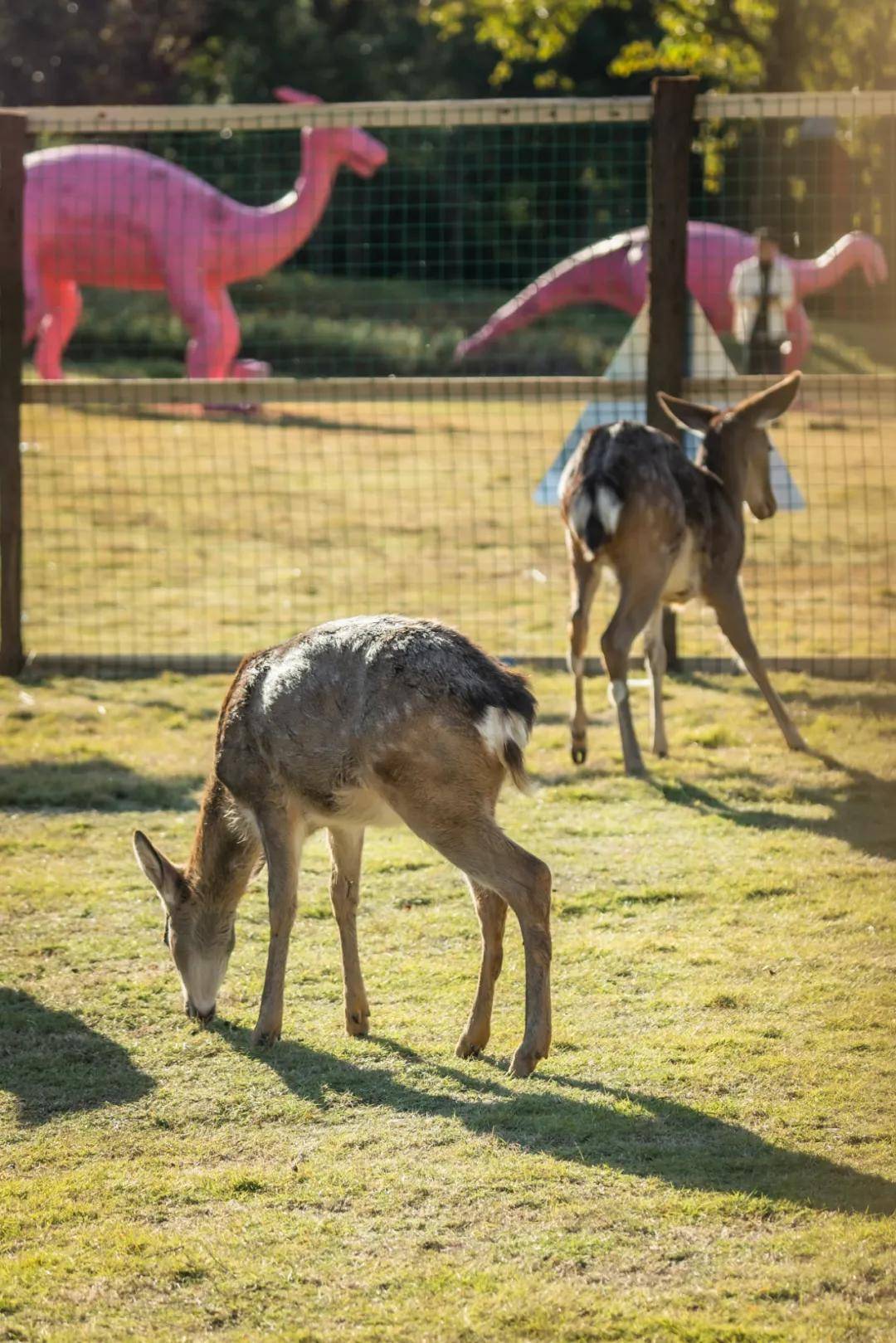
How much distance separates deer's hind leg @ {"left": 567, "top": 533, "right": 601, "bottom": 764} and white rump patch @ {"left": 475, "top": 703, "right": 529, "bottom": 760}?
3.35 m

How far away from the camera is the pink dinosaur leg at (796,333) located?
21609 mm

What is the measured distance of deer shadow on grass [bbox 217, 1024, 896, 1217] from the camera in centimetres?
433

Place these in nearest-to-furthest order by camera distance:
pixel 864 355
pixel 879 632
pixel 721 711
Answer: pixel 721 711 < pixel 879 632 < pixel 864 355

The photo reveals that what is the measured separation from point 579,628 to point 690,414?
156 cm

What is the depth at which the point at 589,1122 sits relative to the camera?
15.5ft

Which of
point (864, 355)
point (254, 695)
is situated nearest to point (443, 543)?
point (254, 695)

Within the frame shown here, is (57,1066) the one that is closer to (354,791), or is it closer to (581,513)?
(354,791)

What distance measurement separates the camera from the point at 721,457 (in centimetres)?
896

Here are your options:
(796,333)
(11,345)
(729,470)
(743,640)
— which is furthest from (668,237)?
(796,333)

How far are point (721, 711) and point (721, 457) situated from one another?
150 centimetres

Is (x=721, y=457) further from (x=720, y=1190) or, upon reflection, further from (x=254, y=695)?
(x=720, y=1190)

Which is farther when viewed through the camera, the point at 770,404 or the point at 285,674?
the point at 770,404

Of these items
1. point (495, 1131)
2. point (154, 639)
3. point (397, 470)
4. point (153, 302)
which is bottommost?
point (495, 1131)

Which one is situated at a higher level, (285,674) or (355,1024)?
(285,674)
